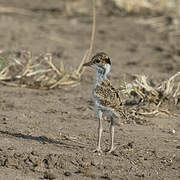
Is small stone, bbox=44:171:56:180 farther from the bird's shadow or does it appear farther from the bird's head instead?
the bird's head

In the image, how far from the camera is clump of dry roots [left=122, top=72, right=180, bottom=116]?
8047 mm

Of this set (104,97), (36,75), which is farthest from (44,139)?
(36,75)

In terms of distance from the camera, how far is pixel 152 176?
6074 millimetres

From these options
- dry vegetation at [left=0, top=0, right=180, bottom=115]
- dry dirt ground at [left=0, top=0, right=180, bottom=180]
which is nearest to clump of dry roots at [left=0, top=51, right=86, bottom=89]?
dry vegetation at [left=0, top=0, right=180, bottom=115]

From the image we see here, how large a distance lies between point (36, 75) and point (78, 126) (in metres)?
2.10

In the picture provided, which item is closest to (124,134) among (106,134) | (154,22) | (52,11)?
(106,134)

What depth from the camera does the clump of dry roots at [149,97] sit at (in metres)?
8.05

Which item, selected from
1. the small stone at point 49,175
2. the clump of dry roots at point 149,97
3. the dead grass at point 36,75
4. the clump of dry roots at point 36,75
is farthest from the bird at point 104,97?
the clump of dry roots at point 36,75

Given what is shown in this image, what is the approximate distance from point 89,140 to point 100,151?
1.77ft

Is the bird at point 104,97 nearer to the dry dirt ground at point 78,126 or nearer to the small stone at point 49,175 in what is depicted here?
the dry dirt ground at point 78,126

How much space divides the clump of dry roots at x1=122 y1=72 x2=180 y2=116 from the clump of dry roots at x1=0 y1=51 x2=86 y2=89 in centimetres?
127

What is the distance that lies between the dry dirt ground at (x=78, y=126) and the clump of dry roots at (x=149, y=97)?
15 centimetres

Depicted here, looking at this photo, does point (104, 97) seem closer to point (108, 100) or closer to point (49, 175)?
point (108, 100)

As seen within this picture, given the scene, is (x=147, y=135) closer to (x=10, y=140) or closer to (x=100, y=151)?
(x=100, y=151)
